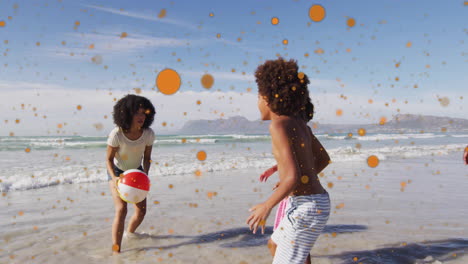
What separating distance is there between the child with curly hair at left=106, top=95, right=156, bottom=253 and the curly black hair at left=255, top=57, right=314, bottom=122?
216 centimetres

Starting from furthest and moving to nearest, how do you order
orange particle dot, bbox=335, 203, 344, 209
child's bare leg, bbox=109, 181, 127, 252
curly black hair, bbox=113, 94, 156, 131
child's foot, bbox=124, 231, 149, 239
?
orange particle dot, bbox=335, 203, 344, 209 → child's foot, bbox=124, 231, 149, 239 → child's bare leg, bbox=109, 181, 127, 252 → curly black hair, bbox=113, 94, 156, 131

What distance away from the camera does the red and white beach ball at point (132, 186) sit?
3.99 meters

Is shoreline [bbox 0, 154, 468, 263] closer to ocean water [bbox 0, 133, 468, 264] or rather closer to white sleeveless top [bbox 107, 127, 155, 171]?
ocean water [bbox 0, 133, 468, 264]

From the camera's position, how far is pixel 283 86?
233 cm

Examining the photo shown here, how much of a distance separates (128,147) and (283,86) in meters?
2.56

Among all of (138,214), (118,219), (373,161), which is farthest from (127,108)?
(373,161)

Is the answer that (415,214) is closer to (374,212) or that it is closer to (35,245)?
(374,212)

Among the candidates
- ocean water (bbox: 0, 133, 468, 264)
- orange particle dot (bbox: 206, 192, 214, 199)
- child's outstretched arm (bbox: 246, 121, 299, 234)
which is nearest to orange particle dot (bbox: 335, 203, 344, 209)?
ocean water (bbox: 0, 133, 468, 264)

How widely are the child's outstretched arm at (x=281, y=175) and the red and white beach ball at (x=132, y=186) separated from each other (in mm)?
2231

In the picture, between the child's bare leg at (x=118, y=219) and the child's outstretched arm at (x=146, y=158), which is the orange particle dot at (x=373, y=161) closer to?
the child's outstretched arm at (x=146, y=158)

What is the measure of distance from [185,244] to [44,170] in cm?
785

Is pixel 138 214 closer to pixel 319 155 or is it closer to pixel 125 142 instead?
pixel 125 142

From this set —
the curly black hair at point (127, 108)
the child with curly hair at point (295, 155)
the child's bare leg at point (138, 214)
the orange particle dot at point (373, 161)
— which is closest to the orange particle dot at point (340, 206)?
the child's bare leg at point (138, 214)

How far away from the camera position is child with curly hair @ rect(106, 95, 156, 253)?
4.13 meters
